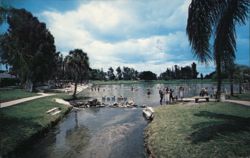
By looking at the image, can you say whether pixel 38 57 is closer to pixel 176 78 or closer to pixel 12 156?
pixel 12 156

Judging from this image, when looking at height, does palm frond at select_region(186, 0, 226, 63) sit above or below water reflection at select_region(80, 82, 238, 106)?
above

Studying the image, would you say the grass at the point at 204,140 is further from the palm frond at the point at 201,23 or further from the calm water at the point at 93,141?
the palm frond at the point at 201,23

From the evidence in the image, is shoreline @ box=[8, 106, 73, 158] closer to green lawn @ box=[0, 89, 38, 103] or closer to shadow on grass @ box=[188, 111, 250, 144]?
shadow on grass @ box=[188, 111, 250, 144]

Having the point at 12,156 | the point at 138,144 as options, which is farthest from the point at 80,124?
the point at 12,156

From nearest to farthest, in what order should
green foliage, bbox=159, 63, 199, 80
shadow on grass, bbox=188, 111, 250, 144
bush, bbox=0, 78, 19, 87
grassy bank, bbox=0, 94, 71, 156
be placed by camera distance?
shadow on grass, bbox=188, 111, 250, 144
grassy bank, bbox=0, 94, 71, 156
bush, bbox=0, 78, 19, 87
green foliage, bbox=159, 63, 199, 80

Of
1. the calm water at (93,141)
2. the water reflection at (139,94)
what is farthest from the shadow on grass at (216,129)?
the water reflection at (139,94)

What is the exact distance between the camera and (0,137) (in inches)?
559

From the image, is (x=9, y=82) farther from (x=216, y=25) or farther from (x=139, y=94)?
(x=216, y=25)

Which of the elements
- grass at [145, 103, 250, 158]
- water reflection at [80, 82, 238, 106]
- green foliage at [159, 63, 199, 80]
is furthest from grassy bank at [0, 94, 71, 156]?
green foliage at [159, 63, 199, 80]

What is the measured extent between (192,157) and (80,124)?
15.5 m

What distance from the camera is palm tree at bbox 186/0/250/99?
11.7 metres

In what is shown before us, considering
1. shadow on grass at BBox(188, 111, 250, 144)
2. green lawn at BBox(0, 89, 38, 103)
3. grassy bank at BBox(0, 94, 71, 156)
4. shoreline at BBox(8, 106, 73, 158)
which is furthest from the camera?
green lawn at BBox(0, 89, 38, 103)

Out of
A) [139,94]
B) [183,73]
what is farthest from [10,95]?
[183,73]

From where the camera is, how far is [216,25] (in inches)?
476
